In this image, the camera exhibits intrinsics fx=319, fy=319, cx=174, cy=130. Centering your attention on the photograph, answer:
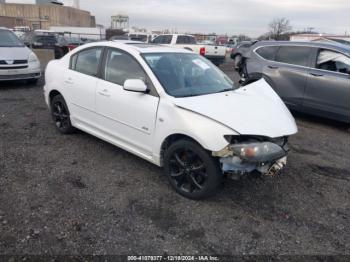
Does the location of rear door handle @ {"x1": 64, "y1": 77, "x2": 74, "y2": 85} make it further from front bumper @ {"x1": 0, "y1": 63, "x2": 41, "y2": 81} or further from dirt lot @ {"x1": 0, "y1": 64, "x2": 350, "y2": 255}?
front bumper @ {"x1": 0, "y1": 63, "x2": 41, "y2": 81}

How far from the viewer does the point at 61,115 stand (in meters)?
5.36

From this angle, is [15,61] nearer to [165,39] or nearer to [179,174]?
[179,174]

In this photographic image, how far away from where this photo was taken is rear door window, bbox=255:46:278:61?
7484 mm

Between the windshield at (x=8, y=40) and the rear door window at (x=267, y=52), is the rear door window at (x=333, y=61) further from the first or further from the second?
the windshield at (x=8, y=40)

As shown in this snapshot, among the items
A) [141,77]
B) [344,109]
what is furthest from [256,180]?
[344,109]

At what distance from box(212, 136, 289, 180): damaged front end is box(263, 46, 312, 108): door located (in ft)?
12.8

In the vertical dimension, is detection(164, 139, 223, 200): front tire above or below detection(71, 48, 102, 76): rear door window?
below

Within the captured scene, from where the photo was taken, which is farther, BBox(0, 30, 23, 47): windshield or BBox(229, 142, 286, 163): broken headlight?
BBox(0, 30, 23, 47): windshield

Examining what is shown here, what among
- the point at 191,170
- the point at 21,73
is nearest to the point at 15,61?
the point at 21,73

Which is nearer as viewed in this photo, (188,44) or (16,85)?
(16,85)

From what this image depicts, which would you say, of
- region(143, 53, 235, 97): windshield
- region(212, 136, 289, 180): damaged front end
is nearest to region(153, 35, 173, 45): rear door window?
region(143, 53, 235, 97): windshield

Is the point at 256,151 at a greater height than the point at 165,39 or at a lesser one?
lesser

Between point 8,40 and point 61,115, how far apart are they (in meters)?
5.76

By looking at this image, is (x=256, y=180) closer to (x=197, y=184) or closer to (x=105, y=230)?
(x=197, y=184)
